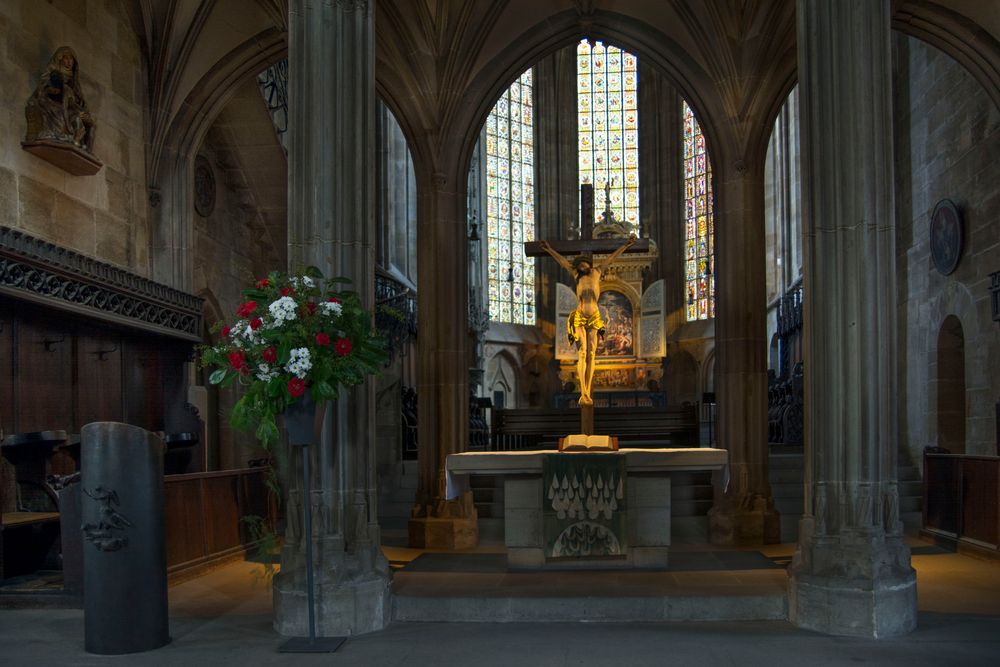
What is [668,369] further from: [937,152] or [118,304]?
[118,304]

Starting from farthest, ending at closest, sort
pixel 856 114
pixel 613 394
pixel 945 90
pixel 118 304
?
pixel 613 394 < pixel 945 90 < pixel 118 304 < pixel 856 114

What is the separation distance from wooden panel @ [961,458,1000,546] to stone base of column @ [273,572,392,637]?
6189 mm

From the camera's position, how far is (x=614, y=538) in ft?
26.9

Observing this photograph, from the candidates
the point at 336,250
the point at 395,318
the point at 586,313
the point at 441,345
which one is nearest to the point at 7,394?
the point at 336,250

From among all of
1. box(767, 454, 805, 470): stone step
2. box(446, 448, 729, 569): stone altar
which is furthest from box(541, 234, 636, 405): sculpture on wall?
box(767, 454, 805, 470): stone step

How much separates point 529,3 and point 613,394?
14.2 meters

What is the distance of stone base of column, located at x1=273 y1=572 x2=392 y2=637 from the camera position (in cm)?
651

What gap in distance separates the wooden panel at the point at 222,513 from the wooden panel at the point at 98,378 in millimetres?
1877

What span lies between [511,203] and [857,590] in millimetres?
21504

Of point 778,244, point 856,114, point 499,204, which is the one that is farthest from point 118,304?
point 499,204

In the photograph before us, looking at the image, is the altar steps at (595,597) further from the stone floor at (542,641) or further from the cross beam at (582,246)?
the cross beam at (582,246)

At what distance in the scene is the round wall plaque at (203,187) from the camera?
14.3 m

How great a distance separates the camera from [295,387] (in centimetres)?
600

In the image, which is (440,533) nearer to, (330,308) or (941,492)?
(330,308)
